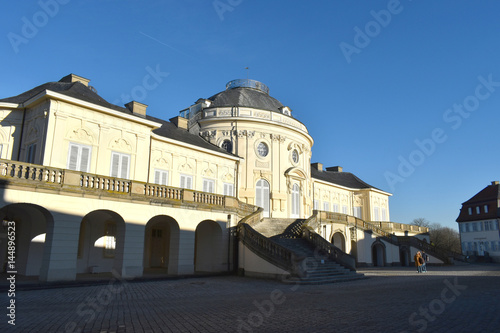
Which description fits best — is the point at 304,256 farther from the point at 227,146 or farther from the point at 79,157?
the point at 227,146

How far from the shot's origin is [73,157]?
1834 cm

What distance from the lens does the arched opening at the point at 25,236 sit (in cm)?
1756

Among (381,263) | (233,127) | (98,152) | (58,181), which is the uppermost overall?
(233,127)

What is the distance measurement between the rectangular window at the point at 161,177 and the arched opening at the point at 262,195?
28.2 feet

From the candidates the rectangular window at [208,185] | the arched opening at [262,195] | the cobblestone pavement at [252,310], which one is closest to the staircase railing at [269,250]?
the cobblestone pavement at [252,310]

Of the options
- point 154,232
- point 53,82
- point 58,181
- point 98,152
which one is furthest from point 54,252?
point 53,82

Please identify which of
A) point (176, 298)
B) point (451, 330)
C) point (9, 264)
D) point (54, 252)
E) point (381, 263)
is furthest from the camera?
point (381, 263)

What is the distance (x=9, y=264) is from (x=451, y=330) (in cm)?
1917

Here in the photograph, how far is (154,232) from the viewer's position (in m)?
24.1

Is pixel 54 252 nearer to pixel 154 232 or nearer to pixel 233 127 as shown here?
pixel 154 232

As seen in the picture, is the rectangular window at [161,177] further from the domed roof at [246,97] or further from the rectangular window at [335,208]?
the rectangular window at [335,208]

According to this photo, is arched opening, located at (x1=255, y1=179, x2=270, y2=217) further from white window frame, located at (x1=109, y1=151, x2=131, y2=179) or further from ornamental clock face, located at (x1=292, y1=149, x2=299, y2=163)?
white window frame, located at (x1=109, y1=151, x2=131, y2=179)

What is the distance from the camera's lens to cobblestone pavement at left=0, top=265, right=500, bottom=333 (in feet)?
24.3

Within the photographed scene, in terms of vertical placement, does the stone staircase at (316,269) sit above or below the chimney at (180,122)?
below
